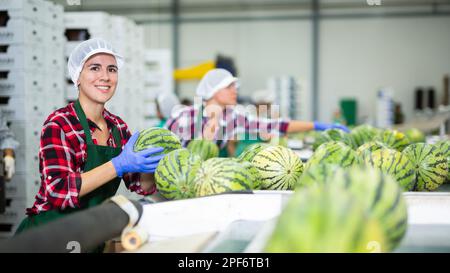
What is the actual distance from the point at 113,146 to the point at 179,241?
82 centimetres

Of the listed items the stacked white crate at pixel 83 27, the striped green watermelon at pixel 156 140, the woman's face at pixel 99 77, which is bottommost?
the striped green watermelon at pixel 156 140

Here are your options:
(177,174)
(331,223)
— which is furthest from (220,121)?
(331,223)

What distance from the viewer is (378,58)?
15.8 metres

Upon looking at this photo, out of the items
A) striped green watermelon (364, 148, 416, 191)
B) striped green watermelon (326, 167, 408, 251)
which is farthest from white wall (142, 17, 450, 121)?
striped green watermelon (326, 167, 408, 251)

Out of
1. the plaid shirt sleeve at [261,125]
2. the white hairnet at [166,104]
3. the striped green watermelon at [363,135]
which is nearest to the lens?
the striped green watermelon at [363,135]

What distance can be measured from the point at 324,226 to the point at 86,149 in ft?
4.31

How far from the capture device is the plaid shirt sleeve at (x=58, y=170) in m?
1.93

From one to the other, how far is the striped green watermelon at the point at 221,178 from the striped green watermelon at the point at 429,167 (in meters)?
0.72

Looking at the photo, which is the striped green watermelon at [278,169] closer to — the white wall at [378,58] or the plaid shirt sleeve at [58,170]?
the plaid shirt sleeve at [58,170]

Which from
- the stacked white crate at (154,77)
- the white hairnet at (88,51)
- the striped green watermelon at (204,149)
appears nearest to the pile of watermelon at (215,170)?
the white hairnet at (88,51)

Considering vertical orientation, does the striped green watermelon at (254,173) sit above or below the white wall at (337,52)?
below

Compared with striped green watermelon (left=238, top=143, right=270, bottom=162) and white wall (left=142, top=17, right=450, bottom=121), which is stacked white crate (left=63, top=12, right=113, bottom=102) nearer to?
striped green watermelon (left=238, top=143, right=270, bottom=162)
